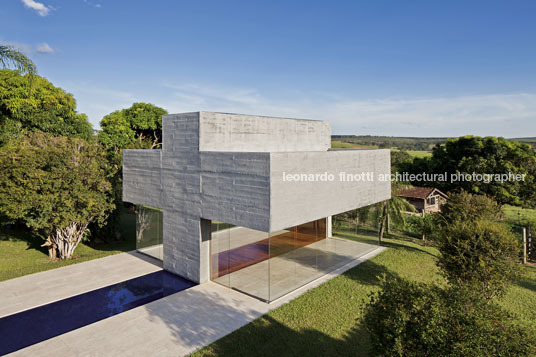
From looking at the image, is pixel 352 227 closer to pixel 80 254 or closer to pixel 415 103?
pixel 80 254

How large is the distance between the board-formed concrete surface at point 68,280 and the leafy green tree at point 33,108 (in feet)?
37.0

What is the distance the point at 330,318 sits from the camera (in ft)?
31.2

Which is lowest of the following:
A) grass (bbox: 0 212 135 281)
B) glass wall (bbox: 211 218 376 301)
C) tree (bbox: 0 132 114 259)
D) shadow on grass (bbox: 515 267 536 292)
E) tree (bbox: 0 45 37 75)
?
shadow on grass (bbox: 515 267 536 292)

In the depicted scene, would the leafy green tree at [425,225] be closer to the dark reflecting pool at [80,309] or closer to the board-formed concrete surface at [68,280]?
the dark reflecting pool at [80,309]

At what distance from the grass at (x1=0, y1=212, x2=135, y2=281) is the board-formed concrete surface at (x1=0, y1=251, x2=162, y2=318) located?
0.84 m

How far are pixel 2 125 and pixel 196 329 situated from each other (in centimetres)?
2050

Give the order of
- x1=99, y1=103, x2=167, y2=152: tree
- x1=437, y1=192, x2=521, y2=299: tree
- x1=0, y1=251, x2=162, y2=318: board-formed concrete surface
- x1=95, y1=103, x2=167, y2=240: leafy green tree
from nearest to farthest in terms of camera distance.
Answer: x1=437, y1=192, x2=521, y2=299: tree → x1=0, y1=251, x2=162, y2=318: board-formed concrete surface → x1=95, y1=103, x2=167, y2=240: leafy green tree → x1=99, y1=103, x2=167, y2=152: tree

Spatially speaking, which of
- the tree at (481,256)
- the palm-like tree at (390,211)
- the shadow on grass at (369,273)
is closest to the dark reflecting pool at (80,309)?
the shadow on grass at (369,273)

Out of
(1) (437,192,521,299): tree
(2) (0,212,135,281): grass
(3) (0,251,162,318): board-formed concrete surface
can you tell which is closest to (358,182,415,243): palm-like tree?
(1) (437,192,521,299): tree

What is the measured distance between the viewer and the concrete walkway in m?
7.92

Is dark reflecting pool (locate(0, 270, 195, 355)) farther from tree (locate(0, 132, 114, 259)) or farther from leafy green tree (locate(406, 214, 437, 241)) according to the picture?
leafy green tree (locate(406, 214, 437, 241))

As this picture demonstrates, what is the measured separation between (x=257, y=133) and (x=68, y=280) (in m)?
9.56

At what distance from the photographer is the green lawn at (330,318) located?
313 inches

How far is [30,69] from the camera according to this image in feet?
37.1
